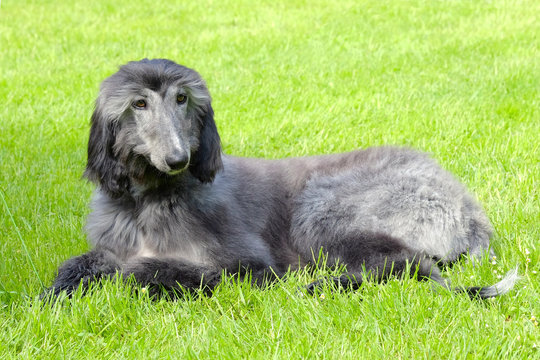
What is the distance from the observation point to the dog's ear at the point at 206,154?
156 inches

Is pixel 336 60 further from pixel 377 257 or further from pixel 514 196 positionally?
pixel 377 257

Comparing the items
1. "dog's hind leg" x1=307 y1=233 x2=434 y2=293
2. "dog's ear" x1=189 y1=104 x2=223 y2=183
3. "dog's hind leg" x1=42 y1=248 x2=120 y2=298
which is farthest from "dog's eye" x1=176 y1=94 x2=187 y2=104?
"dog's hind leg" x1=307 y1=233 x2=434 y2=293

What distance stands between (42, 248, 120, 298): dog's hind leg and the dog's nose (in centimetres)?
82

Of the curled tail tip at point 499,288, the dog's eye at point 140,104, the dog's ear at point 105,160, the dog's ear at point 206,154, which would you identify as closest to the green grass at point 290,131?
the curled tail tip at point 499,288

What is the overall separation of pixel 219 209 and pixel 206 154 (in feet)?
1.30

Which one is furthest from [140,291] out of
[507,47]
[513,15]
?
[513,15]

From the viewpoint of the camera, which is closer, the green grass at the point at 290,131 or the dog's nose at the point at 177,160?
the green grass at the point at 290,131

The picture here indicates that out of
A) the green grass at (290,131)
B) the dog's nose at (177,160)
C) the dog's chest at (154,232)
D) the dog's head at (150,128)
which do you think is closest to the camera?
the green grass at (290,131)

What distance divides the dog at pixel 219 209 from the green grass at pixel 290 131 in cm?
22

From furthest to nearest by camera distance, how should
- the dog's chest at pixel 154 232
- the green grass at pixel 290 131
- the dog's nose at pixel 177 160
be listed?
the dog's chest at pixel 154 232, the dog's nose at pixel 177 160, the green grass at pixel 290 131

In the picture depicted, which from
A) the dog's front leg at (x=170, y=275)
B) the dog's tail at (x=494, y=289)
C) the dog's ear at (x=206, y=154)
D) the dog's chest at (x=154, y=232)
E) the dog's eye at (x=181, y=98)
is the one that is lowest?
the dog's tail at (x=494, y=289)

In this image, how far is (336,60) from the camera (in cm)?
956

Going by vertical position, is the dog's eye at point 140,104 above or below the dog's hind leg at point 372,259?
above

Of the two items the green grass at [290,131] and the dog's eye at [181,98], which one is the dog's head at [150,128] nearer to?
the dog's eye at [181,98]
